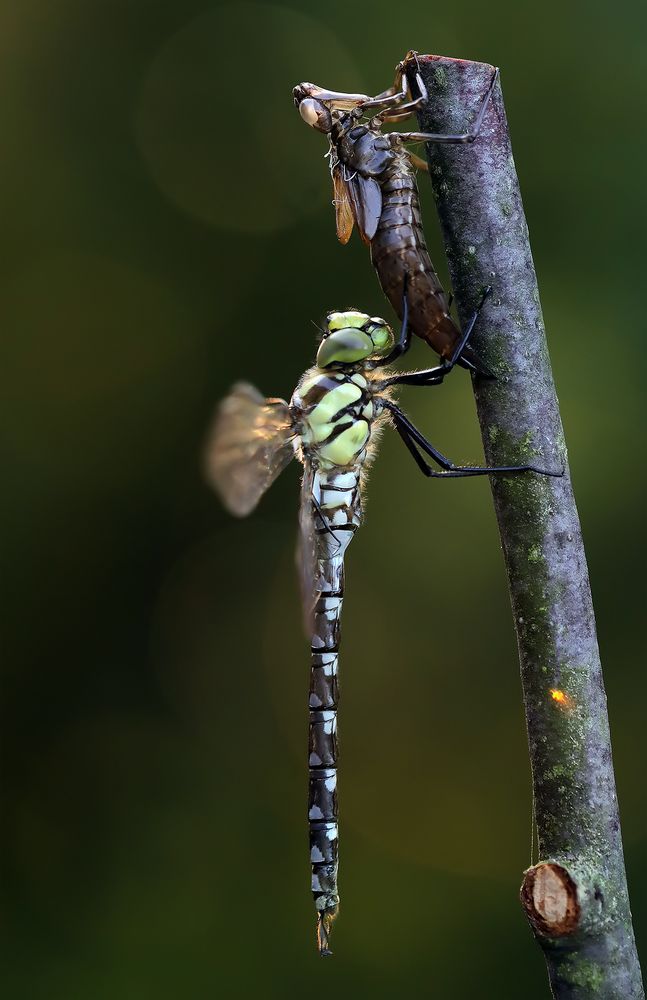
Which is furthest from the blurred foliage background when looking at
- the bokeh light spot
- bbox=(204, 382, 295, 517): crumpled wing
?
bbox=(204, 382, 295, 517): crumpled wing

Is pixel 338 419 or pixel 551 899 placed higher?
pixel 338 419

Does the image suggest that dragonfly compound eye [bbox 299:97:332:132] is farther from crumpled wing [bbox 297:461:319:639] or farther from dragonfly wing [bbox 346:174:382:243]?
crumpled wing [bbox 297:461:319:639]

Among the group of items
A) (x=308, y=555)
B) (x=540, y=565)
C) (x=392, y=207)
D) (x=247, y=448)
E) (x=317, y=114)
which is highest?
(x=317, y=114)

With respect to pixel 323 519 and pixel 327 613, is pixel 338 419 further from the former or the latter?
pixel 327 613

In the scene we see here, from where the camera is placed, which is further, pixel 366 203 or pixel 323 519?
pixel 323 519

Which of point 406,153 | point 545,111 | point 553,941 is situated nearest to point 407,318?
point 406,153

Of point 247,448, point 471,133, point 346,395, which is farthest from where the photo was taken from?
point 247,448

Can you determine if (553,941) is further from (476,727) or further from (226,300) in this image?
(226,300)

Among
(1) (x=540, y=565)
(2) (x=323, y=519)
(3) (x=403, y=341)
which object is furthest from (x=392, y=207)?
(1) (x=540, y=565)
